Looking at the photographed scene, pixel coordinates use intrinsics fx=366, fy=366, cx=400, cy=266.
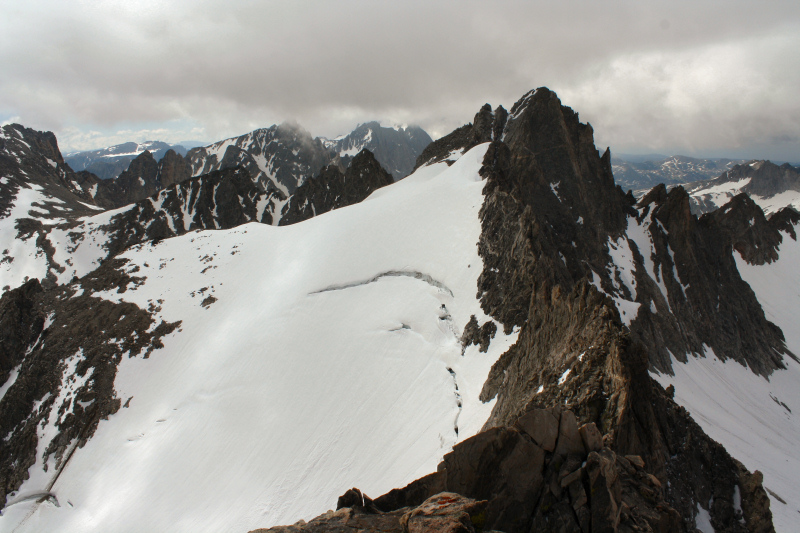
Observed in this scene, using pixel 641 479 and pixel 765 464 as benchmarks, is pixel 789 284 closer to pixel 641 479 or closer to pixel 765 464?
pixel 765 464

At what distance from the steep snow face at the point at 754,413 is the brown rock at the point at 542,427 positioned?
17891 mm

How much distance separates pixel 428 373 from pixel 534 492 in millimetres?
18214

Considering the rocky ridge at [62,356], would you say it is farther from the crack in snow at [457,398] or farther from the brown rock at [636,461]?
the brown rock at [636,461]

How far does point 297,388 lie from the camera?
29.9 metres

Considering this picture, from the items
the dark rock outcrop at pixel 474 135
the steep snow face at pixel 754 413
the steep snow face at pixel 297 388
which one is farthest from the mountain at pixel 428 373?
the dark rock outcrop at pixel 474 135

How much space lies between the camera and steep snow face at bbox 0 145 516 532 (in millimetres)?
23359

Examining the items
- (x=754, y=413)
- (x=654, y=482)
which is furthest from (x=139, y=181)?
(x=754, y=413)

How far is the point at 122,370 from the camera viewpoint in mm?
36188

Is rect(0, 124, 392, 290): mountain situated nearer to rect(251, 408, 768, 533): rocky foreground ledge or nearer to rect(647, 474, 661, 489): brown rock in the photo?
rect(251, 408, 768, 533): rocky foreground ledge

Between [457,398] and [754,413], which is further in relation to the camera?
[754,413]

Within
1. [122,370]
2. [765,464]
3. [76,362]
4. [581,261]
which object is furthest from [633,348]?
[76,362]

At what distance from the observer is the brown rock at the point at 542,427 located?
8.47 meters

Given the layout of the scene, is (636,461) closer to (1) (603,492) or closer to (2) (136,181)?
(1) (603,492)

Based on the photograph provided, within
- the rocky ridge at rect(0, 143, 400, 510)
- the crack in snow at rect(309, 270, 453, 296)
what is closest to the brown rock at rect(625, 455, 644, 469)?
the crack in snow at rect(309, 270, 453, 296)
